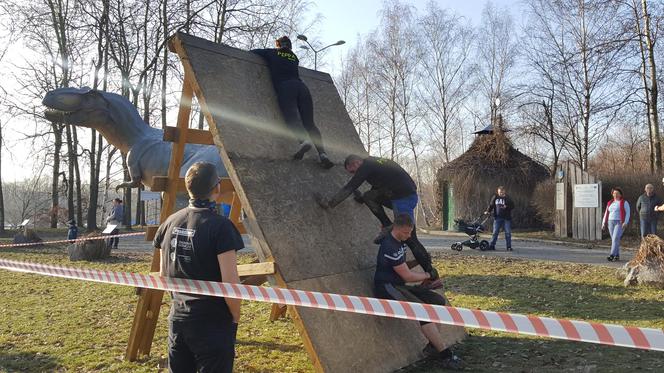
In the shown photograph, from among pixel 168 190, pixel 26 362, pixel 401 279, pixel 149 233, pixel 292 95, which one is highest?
pixel 292 95

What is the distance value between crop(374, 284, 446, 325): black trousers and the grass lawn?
64 cm

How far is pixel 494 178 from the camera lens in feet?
86.5

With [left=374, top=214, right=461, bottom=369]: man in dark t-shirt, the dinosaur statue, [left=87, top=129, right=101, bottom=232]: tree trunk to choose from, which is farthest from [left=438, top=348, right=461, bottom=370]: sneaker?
[left=87, top=129, right=101, bottom=232]: tree trunk

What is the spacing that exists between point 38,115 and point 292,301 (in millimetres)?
27933

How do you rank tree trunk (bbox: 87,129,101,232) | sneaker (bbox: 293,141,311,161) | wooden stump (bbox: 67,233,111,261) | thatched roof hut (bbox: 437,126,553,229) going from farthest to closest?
tree trunk (bbox: 87,129,101,232) < thatched roof hut (bbox: 437,126,553,229) < wooden stump (bbox: 67,233,111,261) < sneaker (bbox: 293,141,311,161)

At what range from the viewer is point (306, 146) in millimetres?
5766

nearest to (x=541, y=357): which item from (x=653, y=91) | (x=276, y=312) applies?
(x=276, y=312)

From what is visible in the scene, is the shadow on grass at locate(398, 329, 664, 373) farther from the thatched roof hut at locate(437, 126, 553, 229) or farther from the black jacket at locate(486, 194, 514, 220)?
the thatched roof hut at locate(437, 126, 553, 229)

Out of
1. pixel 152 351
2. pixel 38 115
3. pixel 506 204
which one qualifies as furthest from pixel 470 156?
pixel 152 351

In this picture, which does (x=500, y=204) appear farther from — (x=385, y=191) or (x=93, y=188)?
(x=93, y=188)

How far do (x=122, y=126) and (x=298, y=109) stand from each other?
4601mm

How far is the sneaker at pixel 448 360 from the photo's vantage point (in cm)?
530

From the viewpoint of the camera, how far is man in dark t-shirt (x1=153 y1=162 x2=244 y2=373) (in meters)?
3.30

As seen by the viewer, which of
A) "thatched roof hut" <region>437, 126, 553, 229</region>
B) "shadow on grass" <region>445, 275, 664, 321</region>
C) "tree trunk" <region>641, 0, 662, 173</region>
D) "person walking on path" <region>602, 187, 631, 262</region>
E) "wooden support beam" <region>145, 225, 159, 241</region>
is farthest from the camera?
"thatched roof hut" <region>437, 126, 553, 229</region>
